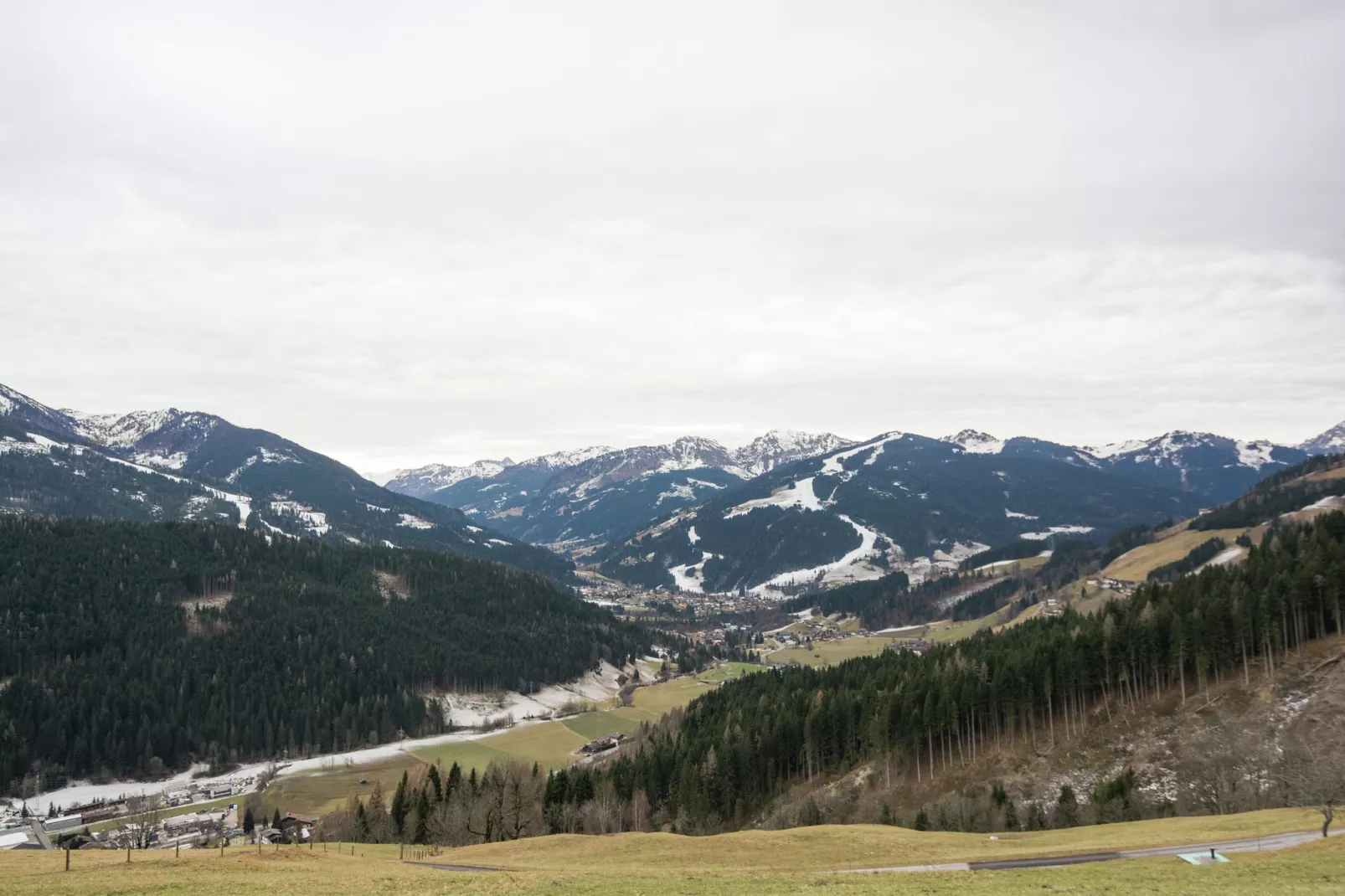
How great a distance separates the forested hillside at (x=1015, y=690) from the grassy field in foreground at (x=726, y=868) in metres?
37.4

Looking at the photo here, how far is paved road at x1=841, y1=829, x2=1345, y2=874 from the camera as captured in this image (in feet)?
176

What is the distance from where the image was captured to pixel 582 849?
6856cm

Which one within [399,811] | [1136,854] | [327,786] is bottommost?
[327,786]

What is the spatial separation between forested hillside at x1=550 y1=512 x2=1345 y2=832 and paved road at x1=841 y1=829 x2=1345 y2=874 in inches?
1988

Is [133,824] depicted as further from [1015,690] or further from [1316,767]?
[1316,767]

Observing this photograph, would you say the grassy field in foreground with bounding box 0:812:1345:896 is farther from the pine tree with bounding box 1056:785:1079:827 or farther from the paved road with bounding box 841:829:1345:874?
the pine tree with bounding box 1056:785:1079:827

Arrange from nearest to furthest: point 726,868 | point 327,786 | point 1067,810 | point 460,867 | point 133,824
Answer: point 726,868, point 460,867, point 1067,810, point 133,824, point 327,786

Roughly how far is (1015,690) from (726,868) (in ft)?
235

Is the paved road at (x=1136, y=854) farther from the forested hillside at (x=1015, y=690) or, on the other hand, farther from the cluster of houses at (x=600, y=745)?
the cluster of houses at (x=600, y=745)

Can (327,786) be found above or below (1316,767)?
below

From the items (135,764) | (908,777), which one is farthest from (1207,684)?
(135,764)

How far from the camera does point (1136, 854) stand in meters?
56.3

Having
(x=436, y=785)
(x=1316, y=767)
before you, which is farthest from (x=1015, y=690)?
(x=436, y=785)

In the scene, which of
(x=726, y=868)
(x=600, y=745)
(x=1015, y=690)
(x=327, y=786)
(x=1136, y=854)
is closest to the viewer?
(x=726, y=868)
